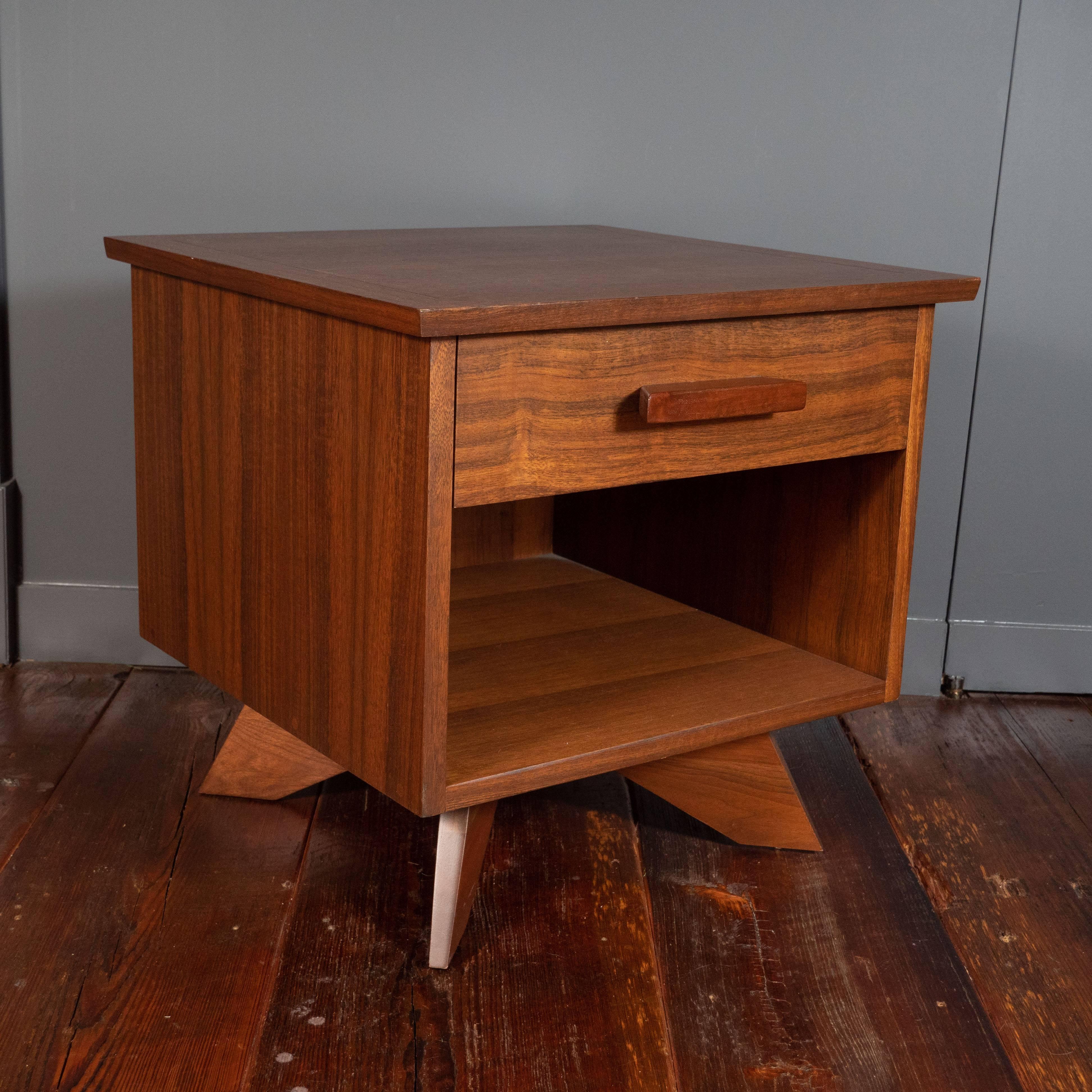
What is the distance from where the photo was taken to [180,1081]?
34.1 inches

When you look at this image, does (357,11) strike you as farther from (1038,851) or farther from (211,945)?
(1038,851)

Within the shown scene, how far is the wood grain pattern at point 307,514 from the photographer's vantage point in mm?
826

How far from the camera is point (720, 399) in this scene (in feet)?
2.94

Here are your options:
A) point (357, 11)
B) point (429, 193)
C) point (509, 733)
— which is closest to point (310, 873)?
point (509, 733)

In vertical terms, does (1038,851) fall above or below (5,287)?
below

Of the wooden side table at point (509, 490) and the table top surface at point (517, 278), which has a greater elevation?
the table top surface at point (517, 278)

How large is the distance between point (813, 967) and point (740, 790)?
0.66ft

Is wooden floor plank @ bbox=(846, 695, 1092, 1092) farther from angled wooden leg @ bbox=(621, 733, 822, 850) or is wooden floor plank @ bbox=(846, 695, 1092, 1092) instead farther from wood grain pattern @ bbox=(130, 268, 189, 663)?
wood grain pattern @ bbox=(130, 268, 189, 663)

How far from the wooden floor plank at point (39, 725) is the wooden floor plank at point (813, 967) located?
23.4 inches

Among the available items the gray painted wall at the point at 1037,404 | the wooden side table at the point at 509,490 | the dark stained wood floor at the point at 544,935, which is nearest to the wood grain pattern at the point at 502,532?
the wooden side table at the point at 509,490

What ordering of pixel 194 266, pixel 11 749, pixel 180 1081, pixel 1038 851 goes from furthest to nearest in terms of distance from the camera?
pixel 11 749 < pixel 1038 851 < pixel 194 266 < pixel 180 1081

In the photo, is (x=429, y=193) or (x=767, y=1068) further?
(x=429, y=193)

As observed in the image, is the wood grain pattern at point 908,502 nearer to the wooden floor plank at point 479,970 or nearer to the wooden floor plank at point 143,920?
the wooden floor plank at point 479,970

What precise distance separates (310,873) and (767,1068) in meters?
0.44
